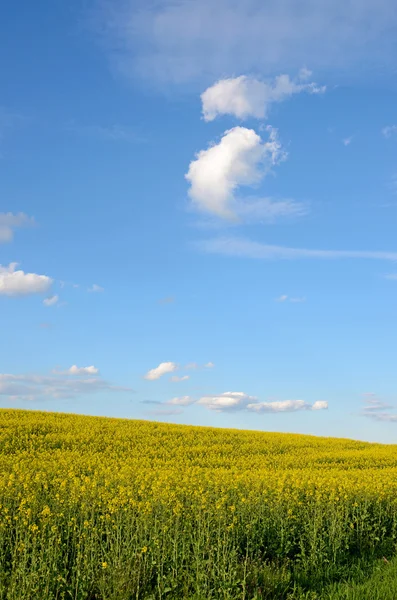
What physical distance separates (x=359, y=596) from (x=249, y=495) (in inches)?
132

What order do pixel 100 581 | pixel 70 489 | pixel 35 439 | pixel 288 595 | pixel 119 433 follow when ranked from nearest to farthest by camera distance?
pixel 100 581 → pixel 288 595 → pixel 70 489 → pixel 35 439 → pixel 119 433

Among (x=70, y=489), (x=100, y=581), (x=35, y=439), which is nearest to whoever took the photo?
(x=100, y=581)

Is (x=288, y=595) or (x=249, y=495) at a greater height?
(x=249, y=495)

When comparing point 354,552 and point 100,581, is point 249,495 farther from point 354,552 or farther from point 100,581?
point 100,581

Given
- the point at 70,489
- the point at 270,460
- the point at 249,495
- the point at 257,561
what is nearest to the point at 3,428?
the point at 270,460

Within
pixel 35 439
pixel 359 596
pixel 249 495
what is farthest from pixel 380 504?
pixel 35 439

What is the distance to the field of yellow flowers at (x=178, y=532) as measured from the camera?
8.10 m

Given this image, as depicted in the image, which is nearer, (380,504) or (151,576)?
(151,576)

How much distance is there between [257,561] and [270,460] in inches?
550

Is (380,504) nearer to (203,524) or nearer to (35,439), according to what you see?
(203,524)

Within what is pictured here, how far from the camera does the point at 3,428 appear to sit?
23766 millimetres

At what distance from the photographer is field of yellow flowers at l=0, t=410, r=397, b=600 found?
810 centimetres

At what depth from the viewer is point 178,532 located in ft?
30.1

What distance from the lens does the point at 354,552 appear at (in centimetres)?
1200
